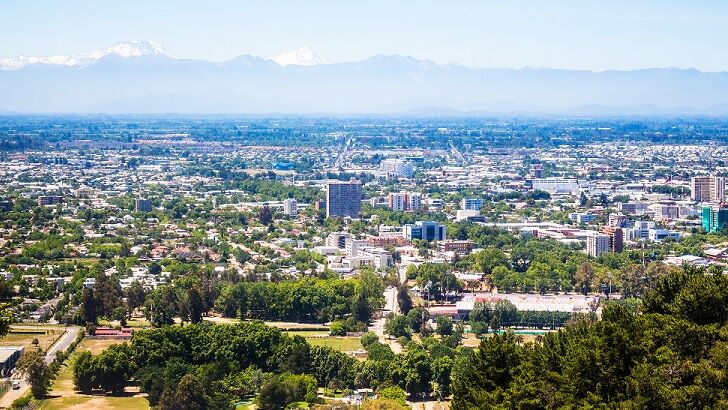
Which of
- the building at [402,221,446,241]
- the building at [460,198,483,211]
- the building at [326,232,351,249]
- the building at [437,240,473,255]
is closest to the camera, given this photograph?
the building at [437,240,473,255]

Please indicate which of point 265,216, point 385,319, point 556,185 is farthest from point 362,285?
point 556,185

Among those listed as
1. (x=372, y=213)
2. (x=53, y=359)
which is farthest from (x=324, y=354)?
(x=372, y=213)

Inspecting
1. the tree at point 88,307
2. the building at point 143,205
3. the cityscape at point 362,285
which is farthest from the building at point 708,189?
the tree at point 88,307

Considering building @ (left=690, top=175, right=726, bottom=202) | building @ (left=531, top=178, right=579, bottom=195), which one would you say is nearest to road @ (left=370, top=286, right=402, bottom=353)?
building @ (left=690, top=175, right=726, bottom=202)

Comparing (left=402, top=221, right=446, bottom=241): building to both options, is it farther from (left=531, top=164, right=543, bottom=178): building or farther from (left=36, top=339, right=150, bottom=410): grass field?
(left=531, top=164, right=543, bottom=178): building

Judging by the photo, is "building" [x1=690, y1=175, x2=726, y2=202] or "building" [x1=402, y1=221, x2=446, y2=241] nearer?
"building" [x1=402, y1=221, x2=446, y2=241]
